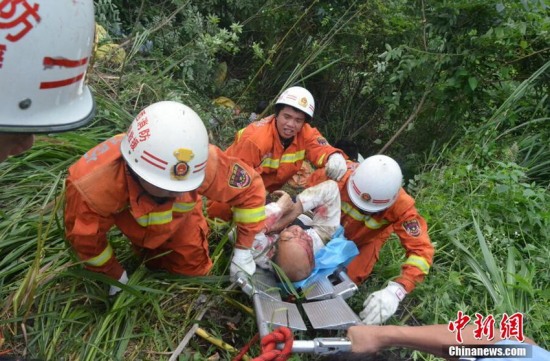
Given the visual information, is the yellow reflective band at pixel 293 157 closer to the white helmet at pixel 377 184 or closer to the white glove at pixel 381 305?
the white helmet at pixel 377 184

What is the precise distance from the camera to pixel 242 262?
9.68 ft

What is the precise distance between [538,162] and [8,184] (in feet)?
15.3

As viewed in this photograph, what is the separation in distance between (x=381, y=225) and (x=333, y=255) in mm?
566

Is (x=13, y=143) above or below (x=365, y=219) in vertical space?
above

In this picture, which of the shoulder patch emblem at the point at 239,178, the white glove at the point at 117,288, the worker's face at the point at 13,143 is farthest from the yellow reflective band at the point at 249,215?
the worker's face at the point at 13,143

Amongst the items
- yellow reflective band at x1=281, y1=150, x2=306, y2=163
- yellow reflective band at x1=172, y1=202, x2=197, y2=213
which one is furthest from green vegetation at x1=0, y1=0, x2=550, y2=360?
yellow reflective band at x1=281, y1=150, x2=306, y2=163

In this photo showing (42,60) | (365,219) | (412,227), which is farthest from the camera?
(365,219)

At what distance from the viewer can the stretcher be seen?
8.57ft

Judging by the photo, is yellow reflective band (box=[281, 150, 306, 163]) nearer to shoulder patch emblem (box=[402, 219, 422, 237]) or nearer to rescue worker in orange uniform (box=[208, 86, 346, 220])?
rescue worker in orange uniform (box=[208, 86, 346, 220])

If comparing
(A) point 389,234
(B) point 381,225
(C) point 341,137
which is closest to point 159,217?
(B) point 381,225

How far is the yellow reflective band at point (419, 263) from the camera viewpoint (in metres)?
3.31

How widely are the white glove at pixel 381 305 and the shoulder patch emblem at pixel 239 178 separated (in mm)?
1036

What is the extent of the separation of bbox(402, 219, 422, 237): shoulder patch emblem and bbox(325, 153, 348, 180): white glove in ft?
3.10

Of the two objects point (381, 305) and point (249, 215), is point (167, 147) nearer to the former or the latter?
point (249, 215)
